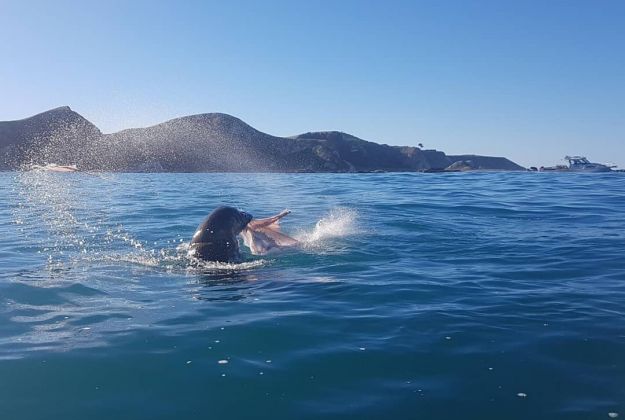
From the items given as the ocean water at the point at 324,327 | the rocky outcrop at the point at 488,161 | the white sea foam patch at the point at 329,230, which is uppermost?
the rocky outcrop at the point at 488,161

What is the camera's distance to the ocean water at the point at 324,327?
16.6 ft

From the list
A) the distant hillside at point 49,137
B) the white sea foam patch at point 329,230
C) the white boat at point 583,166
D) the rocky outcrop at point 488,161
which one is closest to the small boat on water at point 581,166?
the white boat at point 583,166

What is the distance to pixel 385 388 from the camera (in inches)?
209

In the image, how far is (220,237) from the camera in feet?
37.9

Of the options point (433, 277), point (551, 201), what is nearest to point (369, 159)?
point (551, 201)

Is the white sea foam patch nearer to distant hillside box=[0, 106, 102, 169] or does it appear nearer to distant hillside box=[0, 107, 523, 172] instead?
distant hillside box=[0, 107, 523, 172]

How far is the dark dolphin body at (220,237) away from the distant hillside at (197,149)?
6869 cm

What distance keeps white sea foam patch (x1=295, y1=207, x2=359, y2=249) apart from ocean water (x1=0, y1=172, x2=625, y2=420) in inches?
5.3

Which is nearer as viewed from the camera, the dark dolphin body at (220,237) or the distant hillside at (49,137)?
the dark dolphin body at (220,237)

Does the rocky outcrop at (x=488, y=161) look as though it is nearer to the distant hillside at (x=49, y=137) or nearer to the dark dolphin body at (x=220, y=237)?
the distant hillside at (x=49, y=137)

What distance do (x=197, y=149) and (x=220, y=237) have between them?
88.8m

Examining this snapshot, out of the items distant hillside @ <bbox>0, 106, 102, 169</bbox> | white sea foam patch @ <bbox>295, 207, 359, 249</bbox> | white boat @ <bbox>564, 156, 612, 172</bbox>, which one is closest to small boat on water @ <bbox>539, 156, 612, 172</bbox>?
white boat @ <bbox>564, 156, 612, 172</bbox>

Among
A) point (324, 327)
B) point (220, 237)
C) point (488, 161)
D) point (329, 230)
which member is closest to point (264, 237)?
point (220, 237)

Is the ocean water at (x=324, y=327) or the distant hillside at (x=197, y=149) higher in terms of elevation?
the distant hillside at (x=197, y=149)
